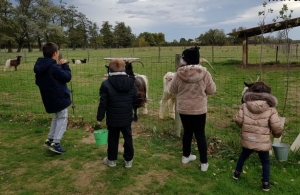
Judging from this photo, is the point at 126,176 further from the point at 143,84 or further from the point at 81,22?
the point at 81,22

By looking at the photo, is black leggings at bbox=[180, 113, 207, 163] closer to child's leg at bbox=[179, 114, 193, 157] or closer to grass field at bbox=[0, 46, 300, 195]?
child's leg at bbox=[179, 114, 193, 157]

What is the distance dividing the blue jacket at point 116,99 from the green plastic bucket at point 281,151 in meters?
2.27

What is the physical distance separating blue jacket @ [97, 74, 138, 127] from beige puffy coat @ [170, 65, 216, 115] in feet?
2.54

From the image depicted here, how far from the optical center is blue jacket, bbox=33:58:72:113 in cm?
463

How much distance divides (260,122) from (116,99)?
199 centimetres

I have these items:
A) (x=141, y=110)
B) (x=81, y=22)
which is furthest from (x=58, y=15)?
(x=141, y=110)

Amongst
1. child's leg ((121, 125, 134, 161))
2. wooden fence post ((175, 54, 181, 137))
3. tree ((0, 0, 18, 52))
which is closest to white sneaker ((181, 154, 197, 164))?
child's leg ((121, 125, 134, 161))

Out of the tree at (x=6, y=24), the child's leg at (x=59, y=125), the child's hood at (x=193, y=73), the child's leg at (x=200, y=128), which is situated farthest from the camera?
the tree at (x=6, y=24)

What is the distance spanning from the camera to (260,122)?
3.72 m

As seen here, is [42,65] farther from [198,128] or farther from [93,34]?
[93,34]

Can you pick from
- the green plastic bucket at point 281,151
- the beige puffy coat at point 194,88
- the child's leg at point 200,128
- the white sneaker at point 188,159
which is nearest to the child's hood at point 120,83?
the beige puffy coat at point 194,88

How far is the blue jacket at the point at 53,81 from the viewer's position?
15.2 feet

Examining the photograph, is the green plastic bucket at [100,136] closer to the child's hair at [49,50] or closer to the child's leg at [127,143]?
the child's leg at [127,143]

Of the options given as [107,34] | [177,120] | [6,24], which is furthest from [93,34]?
[177,120]
